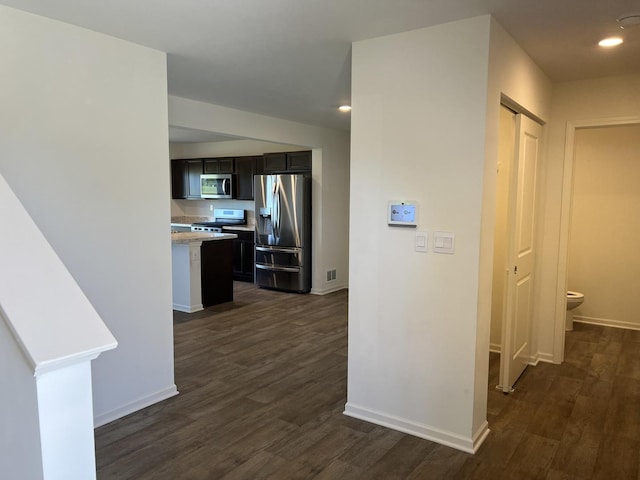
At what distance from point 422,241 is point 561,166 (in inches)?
77.7

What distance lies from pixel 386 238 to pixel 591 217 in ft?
11.8

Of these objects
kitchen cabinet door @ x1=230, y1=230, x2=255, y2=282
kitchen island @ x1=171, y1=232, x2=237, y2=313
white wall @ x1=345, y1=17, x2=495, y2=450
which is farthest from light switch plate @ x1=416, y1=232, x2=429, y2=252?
kitchen cabinet door @ x1=230, y1=230, x2=255, y2=282

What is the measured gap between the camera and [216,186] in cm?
812

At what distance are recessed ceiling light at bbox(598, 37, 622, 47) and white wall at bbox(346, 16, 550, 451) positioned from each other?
1.44 feet

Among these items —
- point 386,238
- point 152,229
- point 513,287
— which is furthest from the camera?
point 513,287

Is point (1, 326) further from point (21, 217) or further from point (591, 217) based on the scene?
point (591, 217)

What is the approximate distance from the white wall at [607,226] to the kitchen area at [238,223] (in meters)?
3.52

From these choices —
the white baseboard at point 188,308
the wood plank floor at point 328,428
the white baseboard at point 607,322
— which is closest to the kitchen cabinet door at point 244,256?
the white baseboard at point 188,308

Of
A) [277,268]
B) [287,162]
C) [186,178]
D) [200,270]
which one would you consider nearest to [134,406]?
[200,270]

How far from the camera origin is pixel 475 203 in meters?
2.57

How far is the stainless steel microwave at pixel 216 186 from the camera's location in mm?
7973

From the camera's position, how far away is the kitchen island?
5.72 metres

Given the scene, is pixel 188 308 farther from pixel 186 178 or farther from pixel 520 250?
pixel 520 250

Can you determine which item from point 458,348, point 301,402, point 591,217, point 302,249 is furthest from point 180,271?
point 591,217
